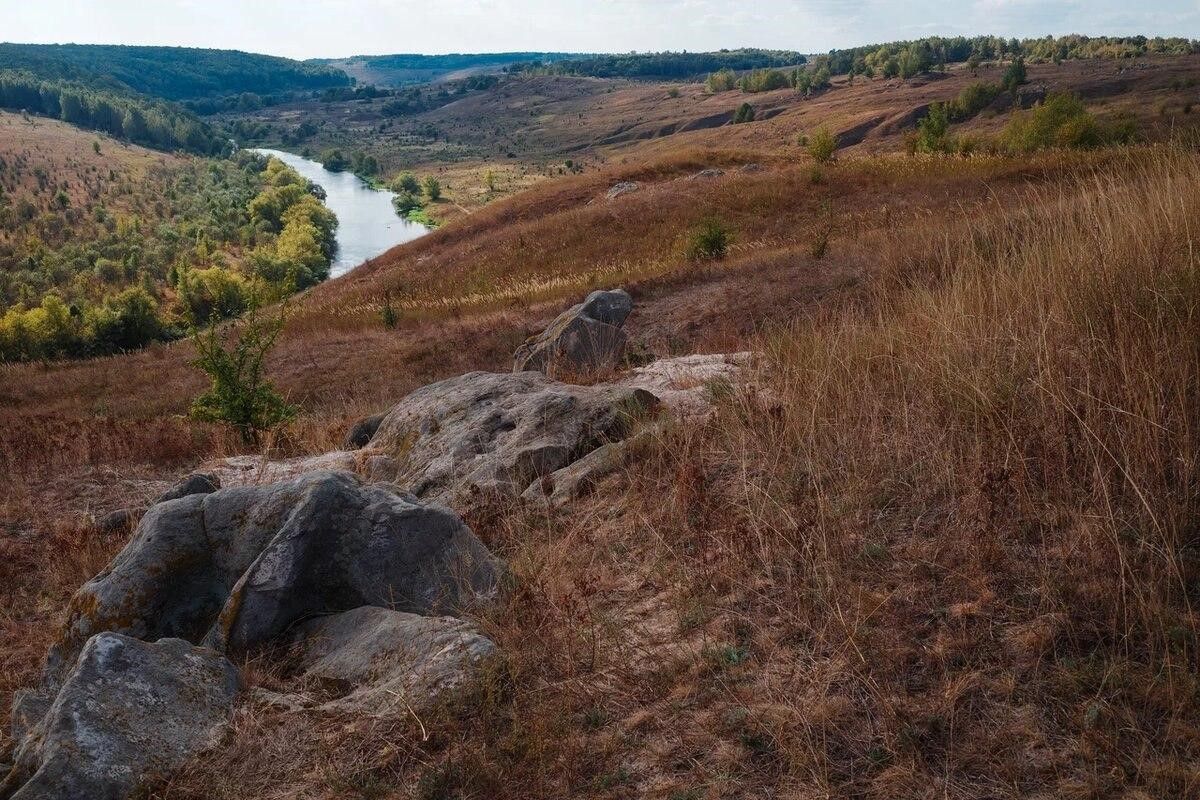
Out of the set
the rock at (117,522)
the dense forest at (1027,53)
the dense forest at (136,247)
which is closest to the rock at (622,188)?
the dense forest at (136,247)

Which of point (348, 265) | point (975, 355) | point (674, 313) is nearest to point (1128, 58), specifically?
point (348, 265)

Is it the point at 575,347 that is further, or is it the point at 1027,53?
the point at 1027,53

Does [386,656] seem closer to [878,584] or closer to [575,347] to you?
[878,584]

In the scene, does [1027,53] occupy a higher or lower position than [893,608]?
higher

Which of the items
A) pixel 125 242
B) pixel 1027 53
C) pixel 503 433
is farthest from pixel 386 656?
pixel 1027 53

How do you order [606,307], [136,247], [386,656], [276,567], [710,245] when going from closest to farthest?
[386,656]
[276,567]
[606,307]
[710,245]
[136,247]

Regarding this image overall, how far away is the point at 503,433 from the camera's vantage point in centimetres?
767

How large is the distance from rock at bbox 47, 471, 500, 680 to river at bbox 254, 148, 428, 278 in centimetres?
6548

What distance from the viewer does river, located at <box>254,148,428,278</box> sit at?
90312mm

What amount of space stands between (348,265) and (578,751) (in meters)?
87.2

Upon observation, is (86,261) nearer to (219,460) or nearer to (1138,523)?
(219,460)

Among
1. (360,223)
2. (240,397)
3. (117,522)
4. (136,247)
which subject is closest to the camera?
(117,522)

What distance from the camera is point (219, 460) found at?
1024cm

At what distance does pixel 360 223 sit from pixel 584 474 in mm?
113330
